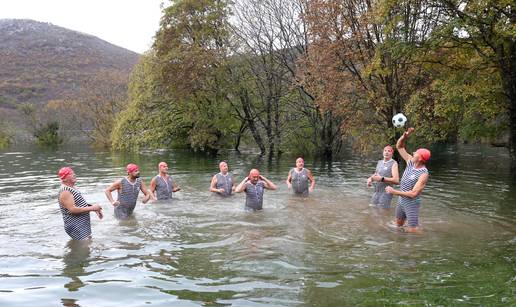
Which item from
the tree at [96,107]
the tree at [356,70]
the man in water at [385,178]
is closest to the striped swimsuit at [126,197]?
the man in water at [385,178]

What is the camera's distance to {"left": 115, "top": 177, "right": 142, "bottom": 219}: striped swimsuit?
40.6 ft

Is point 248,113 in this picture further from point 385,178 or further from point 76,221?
point 76,221

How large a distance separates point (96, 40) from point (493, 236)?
180 metres

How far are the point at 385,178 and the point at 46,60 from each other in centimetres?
14288

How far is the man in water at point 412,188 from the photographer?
32.4 ft

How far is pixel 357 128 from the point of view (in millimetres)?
26406

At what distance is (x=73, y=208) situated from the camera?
9258 millimetres

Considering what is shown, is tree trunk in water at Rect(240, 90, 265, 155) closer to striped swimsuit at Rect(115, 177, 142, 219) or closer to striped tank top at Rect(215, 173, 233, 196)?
striped tank top at Rect(215, 173, 233, 196)

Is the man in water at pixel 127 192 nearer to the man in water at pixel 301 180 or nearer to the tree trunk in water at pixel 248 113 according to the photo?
the man in water at pixel 301 180

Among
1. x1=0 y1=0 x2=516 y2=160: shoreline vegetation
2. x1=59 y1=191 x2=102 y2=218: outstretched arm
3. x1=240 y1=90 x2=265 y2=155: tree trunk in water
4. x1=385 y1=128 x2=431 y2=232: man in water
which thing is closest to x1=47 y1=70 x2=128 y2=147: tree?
x1=0 y1=0 x2=516 y2=160: shoreline vegetation

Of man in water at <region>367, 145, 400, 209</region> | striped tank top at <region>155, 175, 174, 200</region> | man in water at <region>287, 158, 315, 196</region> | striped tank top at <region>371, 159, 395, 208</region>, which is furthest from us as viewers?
man in water at <region>287, 158, 315, 196</region>

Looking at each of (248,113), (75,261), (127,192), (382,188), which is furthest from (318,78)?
(75,261)

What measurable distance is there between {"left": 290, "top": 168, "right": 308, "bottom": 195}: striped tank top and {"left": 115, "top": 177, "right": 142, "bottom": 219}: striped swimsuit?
19.3 feet

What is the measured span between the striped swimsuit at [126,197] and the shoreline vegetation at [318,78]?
528 inches
